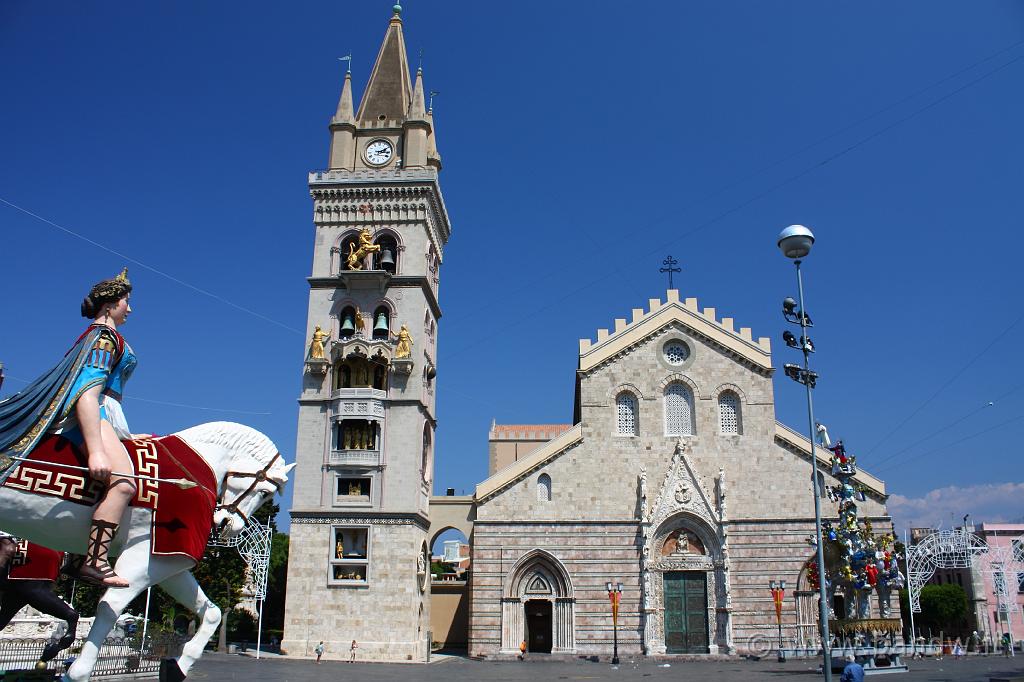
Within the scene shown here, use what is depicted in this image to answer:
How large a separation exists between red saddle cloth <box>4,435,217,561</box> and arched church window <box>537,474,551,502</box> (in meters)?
33.3

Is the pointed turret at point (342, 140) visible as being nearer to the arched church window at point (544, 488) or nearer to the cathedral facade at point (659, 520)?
the cathedral facade at point (659, 520)

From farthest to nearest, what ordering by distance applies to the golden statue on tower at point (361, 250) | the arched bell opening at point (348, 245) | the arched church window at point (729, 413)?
the arched church window at point (729, 413) → the arched bell opening at point (348, 245) → the golden statue on tower at point (361, 250)

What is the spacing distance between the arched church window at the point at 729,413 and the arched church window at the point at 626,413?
181 inches

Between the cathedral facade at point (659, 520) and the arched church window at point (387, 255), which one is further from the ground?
the arched church window at point (387, 255)

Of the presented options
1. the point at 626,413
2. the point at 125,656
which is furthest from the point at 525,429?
the point at 125,656

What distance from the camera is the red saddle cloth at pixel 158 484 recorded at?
27.3 feet

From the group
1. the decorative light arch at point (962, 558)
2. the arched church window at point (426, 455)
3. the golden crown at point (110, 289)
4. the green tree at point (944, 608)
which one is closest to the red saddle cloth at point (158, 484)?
the golden crown at point (110, 289)

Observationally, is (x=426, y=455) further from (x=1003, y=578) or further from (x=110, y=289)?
(x=1003, y=578)

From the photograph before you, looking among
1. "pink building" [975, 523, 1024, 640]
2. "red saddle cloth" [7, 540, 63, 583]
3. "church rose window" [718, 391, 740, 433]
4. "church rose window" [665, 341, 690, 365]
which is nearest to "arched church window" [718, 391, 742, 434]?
"church rose window" [718, 391, 740, 433]

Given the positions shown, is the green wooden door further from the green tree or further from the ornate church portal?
the green tree

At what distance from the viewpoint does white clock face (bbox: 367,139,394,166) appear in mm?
44188

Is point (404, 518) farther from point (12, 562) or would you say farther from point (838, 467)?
Result: point (12, 562)

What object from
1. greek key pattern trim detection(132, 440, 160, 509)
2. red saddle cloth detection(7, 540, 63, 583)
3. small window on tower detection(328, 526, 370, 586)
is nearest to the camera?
greek key pattern trim detection(132, 440, 160, 509)

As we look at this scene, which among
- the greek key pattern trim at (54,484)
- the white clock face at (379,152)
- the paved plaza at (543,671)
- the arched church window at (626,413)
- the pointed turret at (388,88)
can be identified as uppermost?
the pointed turret at (388,88)
